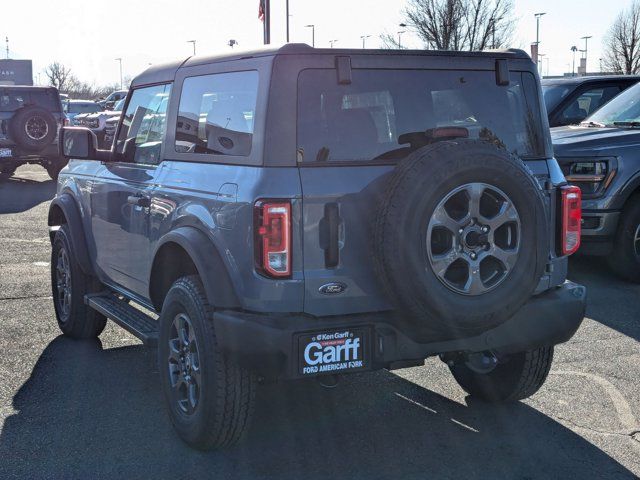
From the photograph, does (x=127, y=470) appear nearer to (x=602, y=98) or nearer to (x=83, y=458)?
(x=83, y=458)

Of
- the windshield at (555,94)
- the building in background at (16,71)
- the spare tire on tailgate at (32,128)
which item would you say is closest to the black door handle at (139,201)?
the windshield at (555,94)

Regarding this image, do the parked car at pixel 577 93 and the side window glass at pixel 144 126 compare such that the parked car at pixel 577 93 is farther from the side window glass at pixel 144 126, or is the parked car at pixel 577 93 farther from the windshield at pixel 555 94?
the side window glass at pixel 144 126

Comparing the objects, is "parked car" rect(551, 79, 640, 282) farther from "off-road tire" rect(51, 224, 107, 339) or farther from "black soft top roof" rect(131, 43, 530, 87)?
"off-road tire" rect(51, 224, 107, 339)

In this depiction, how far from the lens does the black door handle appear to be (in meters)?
4.66

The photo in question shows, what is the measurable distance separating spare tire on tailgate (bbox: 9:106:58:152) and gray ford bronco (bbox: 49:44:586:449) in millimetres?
14223

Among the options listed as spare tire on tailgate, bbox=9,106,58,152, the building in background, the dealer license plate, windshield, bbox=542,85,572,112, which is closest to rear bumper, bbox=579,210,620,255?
windshield, bbox=542,85,572,112

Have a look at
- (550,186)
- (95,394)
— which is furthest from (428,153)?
(95,394)

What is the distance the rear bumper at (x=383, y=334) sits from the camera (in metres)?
3.55

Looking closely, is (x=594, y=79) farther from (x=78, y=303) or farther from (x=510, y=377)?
(x=78, y=303)

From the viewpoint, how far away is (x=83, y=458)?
398 cm

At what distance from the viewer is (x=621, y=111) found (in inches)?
349

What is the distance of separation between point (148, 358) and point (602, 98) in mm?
7352

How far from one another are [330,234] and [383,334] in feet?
1.62

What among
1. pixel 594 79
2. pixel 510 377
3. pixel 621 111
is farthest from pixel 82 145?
pixel 594 79
